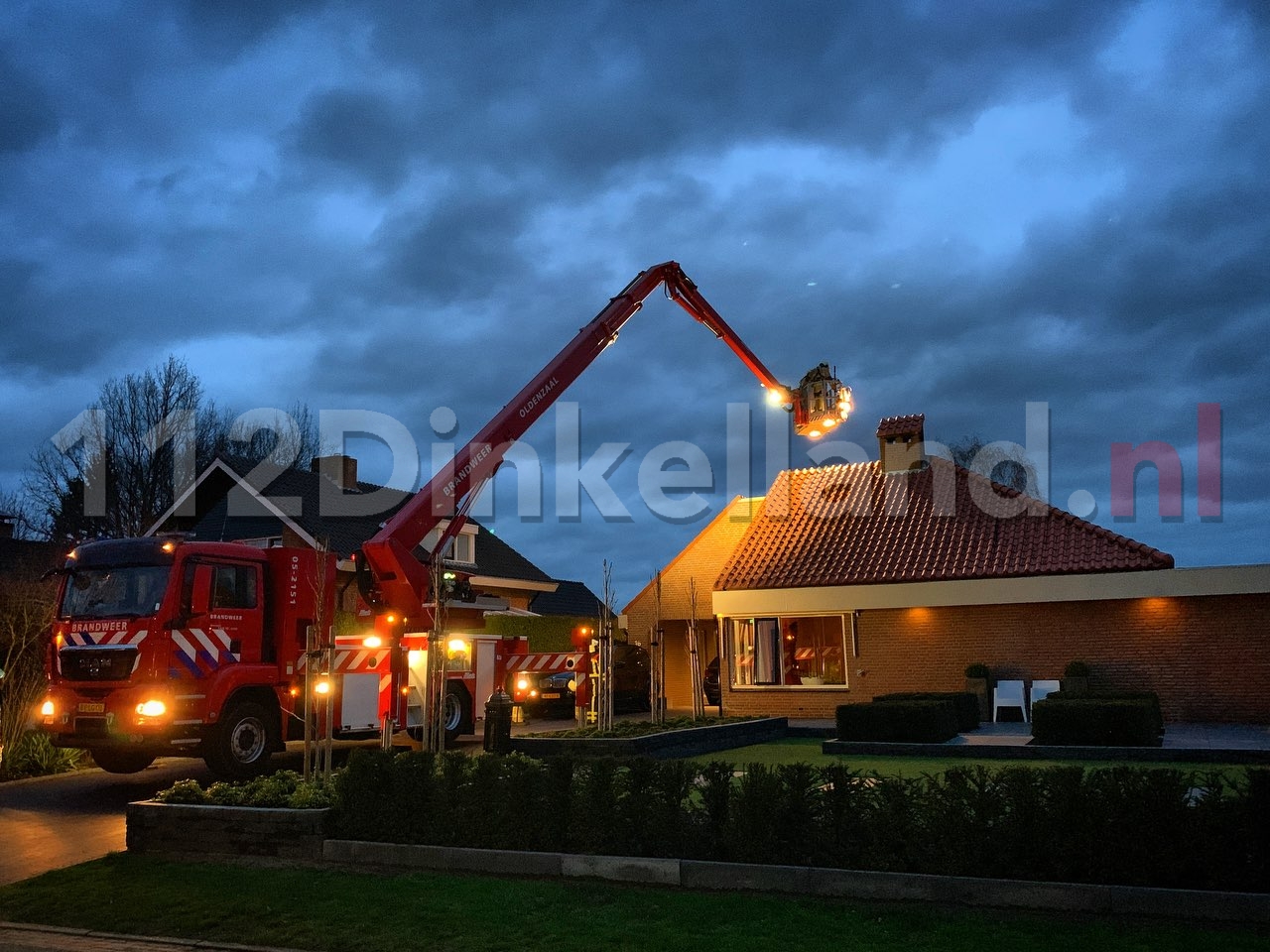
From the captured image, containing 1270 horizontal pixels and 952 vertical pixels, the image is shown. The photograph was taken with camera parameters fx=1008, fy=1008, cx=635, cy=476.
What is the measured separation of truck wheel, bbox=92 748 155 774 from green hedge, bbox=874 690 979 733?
1126 centimetres

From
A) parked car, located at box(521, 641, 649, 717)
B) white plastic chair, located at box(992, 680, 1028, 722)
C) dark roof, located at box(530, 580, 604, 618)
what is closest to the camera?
white plastic chair, located at box(992, 680, 1028, 722)

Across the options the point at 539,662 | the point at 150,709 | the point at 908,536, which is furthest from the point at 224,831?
the point at 908,536

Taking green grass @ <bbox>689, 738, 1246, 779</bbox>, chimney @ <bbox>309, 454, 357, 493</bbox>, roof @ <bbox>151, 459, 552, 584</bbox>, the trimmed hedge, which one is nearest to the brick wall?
green grass @ <bbox>689, 738, 1246, 779</bbox>

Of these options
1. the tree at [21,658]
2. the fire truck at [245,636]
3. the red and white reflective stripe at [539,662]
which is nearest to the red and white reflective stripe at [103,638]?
the fire truck at [245,636]

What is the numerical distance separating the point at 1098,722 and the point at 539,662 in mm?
9540

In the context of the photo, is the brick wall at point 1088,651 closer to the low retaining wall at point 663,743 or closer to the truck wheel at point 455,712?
the low retaining wall at point 663,743

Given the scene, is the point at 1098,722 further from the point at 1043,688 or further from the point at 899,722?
the point at 1043,688

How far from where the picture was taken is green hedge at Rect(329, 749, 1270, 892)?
20.6 feet

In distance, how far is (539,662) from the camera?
18875mm

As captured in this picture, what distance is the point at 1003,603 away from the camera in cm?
2050

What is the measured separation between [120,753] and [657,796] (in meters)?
9.62

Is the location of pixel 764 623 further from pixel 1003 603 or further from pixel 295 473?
pixel 295 473

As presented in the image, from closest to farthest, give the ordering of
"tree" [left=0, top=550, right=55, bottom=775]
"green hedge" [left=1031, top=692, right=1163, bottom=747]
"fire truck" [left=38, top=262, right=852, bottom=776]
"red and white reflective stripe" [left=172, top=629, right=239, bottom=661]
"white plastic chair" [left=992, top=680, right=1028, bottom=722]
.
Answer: "fire truck" [left=38, top=262, right=852, bottom=776] → "red and white reflective stripe" [left=172, top=629, right=239, bottom=661] → "green hedge" [left=1031, top=692, right=1163, bottom=747] → "tree" [left=0, top=550, right=55, bottom=775] → "white plastic chair" [left=992, top=680, right=1028, bottom=722]

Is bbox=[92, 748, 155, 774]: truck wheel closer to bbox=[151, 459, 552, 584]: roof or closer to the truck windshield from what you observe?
the truck windshield
